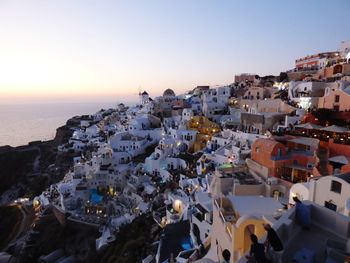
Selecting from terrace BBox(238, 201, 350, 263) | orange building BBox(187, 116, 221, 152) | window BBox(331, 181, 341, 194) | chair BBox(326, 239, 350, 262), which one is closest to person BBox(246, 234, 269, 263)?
terrace BBox(238, 201, 350, 263)

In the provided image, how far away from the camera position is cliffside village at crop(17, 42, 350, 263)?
960 centimetres

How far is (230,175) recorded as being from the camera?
64.7 ft

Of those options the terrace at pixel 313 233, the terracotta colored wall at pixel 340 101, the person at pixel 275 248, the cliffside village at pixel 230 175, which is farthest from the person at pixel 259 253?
the terracotta colored wall at pixel 340 101

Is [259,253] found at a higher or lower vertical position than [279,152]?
higher

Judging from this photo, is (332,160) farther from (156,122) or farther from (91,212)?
(156,122)

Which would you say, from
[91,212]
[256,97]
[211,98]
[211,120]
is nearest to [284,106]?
[256,97]

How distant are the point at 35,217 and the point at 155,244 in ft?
93.8

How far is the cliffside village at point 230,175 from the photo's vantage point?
9602 millimetres

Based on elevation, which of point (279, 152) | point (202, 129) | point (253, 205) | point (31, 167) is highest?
point (279, 152)

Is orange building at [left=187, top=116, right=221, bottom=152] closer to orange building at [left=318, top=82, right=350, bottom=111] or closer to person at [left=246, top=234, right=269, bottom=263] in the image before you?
orange building at [left=318, top=82, right=350, bottom=111]

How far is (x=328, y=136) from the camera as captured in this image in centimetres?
2108

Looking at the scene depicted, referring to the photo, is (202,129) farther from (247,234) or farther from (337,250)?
(337,250)

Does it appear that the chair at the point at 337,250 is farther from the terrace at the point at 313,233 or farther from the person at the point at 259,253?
the person at the point at 259,253

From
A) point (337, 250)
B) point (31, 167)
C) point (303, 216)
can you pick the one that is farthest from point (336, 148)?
point (31, 167)
